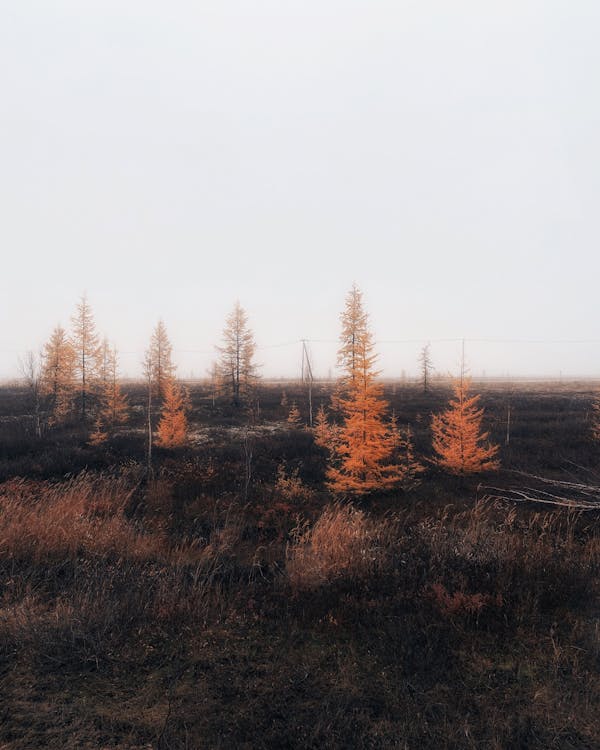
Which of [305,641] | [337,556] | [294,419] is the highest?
[337,556]

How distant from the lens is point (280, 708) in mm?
2566

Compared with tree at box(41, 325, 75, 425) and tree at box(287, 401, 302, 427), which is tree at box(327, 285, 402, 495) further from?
tree at box(41, 325, 75, 425)

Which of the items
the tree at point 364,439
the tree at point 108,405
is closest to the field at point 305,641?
the tree at point 364,439

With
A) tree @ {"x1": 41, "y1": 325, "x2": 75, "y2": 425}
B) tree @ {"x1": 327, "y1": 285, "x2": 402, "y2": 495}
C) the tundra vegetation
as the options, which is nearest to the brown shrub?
the tundra vegetation

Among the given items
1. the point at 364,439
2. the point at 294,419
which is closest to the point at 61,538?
the point at 364,439

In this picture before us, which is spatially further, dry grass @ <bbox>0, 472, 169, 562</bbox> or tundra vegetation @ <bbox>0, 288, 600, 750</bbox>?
dry grass @ <bbox>0, 472, 169, 562</bbox>

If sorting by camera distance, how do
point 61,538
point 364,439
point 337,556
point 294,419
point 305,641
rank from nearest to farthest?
point 305,641 → point 337,556 → point 61,538 → point 364,439 → point 294,419

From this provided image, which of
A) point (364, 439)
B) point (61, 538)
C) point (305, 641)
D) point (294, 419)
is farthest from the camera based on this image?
point (294, 419)

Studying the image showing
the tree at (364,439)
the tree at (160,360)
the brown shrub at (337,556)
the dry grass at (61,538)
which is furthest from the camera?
the tree at (160,360)

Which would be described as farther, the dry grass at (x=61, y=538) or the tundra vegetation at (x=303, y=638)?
the dry grass at (x=61, y=538)

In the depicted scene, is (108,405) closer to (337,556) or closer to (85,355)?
(85,355)

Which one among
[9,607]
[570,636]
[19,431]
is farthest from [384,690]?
[19,431]

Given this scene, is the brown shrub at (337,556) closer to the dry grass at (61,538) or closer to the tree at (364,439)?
the dry grass at (61,538)

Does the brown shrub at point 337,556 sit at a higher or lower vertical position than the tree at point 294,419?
higher
